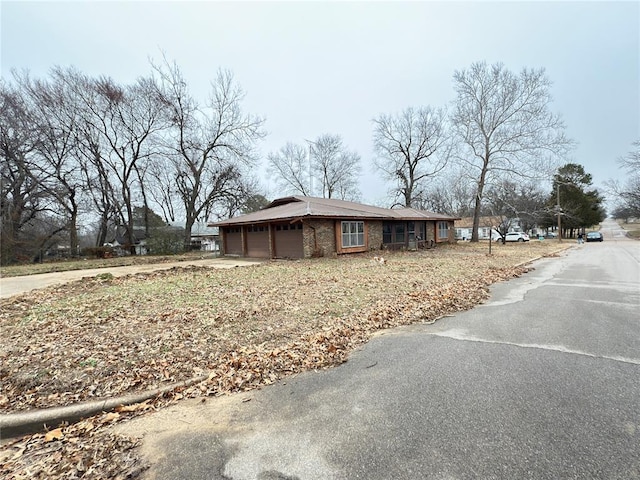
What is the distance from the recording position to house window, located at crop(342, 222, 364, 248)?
17672 millimetres

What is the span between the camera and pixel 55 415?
9.50 ft

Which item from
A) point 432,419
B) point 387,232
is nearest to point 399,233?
point 387,232

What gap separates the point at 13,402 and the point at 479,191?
31831mm

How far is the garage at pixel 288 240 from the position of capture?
53.3 feet

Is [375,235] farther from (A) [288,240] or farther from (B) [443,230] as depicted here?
(B) [443,230]

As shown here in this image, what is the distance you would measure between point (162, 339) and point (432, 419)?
3692mm

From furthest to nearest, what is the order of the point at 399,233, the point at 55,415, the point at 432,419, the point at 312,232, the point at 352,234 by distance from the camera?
the point at 399,233, the point at 352,234, the point at 312,232, the point at 55,415, the point at 432,419

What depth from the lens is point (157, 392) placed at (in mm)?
3176

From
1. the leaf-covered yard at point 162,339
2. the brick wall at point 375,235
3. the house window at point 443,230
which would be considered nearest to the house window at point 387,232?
the brick wall at point 375,235

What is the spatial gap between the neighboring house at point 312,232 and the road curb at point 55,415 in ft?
40.5

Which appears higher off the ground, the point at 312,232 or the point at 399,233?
the point at 312,232

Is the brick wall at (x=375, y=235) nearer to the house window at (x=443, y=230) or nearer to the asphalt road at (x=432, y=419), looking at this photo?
the house window at (x=443, y=230)

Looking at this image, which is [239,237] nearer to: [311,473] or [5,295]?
[5,295]

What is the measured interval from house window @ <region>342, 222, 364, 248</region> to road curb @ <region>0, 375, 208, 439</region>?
14.7 meters
